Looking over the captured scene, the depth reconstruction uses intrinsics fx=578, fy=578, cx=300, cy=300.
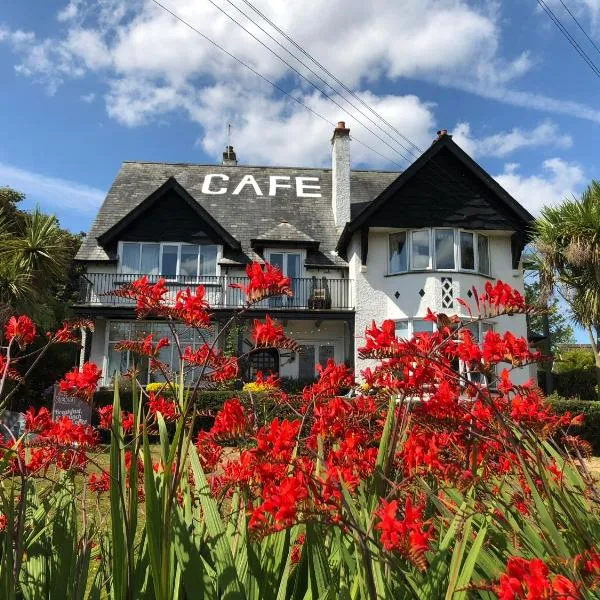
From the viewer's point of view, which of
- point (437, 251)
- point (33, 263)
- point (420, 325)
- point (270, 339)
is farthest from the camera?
point (437, 251)

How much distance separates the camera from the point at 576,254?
Result: 52.2ft

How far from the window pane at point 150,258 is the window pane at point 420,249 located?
8682 mm

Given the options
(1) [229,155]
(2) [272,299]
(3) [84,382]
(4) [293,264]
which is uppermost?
(1) [229,155]

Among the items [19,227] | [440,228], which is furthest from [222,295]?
[19,227]

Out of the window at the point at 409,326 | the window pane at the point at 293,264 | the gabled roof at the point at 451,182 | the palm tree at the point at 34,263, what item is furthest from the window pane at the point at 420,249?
the palm tree at the point at 34,263

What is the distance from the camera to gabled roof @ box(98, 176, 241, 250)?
19406 millimetres

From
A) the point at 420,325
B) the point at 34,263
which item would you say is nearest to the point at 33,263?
the point at 34,263

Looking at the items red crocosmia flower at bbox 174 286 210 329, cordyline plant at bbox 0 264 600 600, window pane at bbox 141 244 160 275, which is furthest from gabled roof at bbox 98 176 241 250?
red crocosmia flower at bbox 174 286 210 329

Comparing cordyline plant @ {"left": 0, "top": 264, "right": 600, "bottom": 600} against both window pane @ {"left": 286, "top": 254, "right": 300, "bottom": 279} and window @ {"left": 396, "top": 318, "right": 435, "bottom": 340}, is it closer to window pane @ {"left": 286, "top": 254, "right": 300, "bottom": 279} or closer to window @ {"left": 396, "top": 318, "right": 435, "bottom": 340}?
window @ {"left": 396, "top": 318, "right": 435, "bottom": 340}

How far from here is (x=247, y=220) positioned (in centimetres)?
2189

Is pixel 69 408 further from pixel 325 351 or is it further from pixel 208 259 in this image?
pixel 325 351

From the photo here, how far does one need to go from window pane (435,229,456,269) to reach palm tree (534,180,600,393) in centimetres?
252

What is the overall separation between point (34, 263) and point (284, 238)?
7.93 meters

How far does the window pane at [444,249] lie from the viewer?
1828 cm
